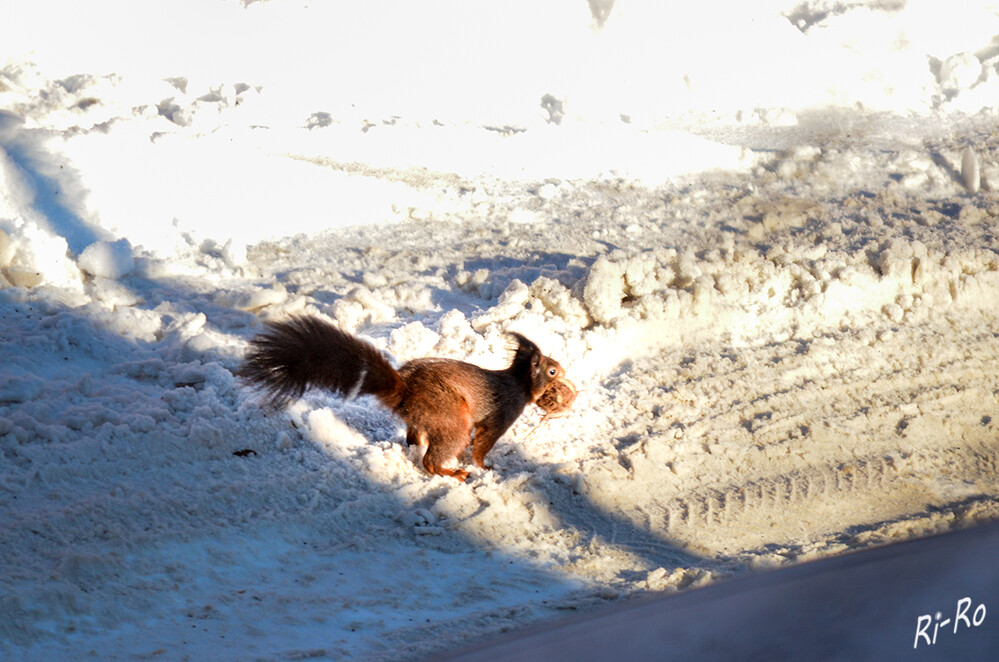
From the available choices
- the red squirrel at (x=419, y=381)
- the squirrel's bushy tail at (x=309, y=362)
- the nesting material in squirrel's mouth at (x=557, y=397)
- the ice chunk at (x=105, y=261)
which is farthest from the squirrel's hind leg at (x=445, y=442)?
the ice chunk at (x=105, y=261)

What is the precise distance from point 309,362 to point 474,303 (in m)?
1.75

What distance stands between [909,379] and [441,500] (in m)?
2.13

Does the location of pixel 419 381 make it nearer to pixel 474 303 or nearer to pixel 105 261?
pixel 474 303

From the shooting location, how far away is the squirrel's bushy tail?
302cm

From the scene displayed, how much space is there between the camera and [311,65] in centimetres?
834

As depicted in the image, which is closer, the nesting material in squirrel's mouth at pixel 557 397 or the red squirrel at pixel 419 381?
the red squirrel at pixel 419 381

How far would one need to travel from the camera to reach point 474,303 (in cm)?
473

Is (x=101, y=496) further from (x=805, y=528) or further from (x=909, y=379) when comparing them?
(x=909, y=379)

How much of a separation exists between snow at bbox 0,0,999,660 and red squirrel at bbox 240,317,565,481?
0.16m

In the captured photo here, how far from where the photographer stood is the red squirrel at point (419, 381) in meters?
3.04

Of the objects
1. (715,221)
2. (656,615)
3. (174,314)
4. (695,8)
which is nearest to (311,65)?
(695,8)

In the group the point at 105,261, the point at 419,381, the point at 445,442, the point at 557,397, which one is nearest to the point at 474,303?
the point at 557,397

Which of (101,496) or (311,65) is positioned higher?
(311,65)

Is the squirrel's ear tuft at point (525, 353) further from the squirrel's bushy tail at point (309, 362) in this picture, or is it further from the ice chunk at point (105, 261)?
the ice chunk at point (105, 261)
